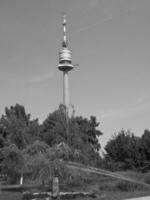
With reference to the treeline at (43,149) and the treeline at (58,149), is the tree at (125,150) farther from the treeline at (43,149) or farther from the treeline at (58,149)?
the treeline at (43,149)

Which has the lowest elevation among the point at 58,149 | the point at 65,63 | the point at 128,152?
the point at 58,149

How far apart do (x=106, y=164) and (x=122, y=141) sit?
649 centimetres

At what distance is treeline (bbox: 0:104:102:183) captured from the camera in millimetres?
17562

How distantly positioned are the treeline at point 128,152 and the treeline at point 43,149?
7.71 m

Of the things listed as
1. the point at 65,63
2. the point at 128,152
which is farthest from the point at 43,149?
the point at 65,63

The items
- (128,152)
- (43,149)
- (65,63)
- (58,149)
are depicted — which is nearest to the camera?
(58,149)

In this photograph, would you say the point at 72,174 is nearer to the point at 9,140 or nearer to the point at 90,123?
the point at 9,140

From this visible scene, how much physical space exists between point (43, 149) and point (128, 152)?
24667 millimetres

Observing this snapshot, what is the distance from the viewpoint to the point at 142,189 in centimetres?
2220

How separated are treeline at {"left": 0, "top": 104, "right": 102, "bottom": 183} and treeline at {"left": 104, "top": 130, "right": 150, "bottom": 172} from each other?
25.3 feet

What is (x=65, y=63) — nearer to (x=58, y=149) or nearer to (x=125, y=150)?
(x=125, y=150)

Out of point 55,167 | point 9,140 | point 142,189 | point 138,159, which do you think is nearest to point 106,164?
point 138,159

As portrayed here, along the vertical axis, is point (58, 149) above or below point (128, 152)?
below

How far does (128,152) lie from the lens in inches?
1654
